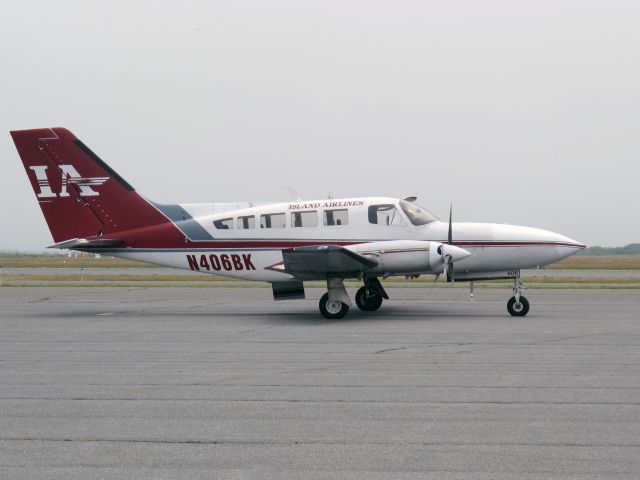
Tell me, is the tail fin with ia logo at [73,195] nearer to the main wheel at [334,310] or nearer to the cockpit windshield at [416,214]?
the main wheel at [334,310]

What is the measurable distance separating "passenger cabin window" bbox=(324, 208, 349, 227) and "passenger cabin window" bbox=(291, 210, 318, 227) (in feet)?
0.98

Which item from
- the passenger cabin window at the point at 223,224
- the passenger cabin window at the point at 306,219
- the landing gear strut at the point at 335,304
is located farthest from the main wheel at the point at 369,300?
the passenger cabin window at the point at 223,224

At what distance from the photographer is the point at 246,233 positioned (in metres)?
20.9

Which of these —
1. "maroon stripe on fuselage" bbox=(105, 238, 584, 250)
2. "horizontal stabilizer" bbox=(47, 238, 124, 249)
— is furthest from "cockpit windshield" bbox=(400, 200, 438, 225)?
"horizontal stabilizer" bbox=(47, 238, 124, 249)

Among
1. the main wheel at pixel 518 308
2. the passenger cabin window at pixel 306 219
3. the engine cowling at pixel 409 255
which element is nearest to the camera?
the engine cowling at pixel 409 255

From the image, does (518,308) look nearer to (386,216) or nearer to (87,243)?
(386,216)

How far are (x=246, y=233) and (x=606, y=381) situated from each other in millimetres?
12468

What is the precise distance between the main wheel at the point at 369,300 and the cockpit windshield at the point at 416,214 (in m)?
2.44

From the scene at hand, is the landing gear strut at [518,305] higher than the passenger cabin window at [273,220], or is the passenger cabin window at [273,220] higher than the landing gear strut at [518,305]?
the passenger cabin window at [273,220]

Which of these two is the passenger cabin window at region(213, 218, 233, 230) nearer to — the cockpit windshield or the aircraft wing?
the aircraft wing

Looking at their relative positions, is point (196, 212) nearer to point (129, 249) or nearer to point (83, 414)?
point (129, 249)

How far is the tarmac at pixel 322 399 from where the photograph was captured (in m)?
6.39

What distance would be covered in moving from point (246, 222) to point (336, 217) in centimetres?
247

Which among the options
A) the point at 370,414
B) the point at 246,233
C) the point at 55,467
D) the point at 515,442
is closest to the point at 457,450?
the point at 515,442
